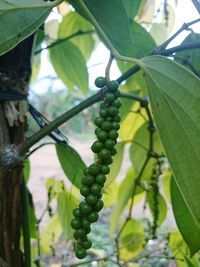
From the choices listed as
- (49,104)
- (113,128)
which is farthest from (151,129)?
(49,104)

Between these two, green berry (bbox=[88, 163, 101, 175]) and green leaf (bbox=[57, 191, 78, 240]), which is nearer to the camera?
green berry (bbox=[88, 163, 101, 175])

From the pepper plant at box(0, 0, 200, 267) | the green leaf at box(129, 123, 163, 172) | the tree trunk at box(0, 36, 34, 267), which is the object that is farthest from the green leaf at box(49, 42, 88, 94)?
the tree trunk at box(0, 36, 34, 267)

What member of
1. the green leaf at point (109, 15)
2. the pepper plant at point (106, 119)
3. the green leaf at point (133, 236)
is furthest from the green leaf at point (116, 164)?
the green leaf at point (109, 15)

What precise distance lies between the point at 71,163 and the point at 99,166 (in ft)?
0.53

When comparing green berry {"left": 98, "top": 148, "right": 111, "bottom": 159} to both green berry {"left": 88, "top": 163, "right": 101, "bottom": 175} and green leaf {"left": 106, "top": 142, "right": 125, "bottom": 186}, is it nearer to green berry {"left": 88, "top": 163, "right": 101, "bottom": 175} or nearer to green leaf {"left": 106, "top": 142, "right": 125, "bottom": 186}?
green berry {"left": 88, "top": 163, "right": 101, "bottom": 175}

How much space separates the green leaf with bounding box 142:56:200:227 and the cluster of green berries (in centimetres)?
3

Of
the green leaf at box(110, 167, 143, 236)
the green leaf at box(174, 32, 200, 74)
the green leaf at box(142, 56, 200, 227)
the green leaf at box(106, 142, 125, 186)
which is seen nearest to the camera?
the green leaf at box(142, 56, 200, 227)

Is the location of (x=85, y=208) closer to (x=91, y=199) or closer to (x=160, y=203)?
(x=91, y=199)

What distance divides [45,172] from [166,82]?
111 inches

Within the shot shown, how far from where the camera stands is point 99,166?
12.6 inches

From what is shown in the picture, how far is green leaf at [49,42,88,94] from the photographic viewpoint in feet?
2.29

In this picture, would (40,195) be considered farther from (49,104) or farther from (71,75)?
(71,75)

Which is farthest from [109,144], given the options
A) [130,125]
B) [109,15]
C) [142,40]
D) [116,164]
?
[130,125]

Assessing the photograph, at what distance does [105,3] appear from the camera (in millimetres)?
379
